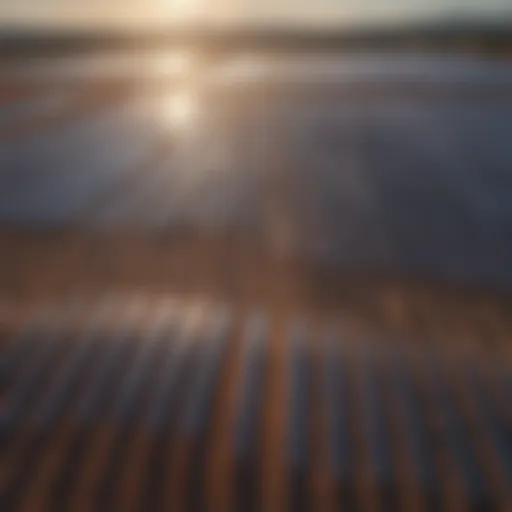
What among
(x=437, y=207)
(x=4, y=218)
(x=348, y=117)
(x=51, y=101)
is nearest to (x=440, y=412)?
(x=437, y=207)

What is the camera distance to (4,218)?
464 centimetres

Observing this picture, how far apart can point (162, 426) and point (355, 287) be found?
59.4 inches

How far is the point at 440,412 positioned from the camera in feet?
7.88

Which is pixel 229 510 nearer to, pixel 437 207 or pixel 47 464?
pixel 47 464

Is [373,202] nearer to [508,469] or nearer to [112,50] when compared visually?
[508,469]

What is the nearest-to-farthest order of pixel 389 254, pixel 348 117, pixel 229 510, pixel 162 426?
1. pixel 229 510
2. pixel 162 426
3. pixel 389 254
4. pixel 348 117

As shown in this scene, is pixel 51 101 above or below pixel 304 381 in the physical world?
above

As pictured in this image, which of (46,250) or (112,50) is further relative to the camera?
(112,50)

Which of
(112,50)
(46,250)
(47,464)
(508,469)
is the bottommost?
(508,469)

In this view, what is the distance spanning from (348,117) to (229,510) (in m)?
6.87

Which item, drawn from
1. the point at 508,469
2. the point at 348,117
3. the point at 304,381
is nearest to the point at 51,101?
the point at 348,117

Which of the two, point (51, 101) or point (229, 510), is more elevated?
point (51, 101)

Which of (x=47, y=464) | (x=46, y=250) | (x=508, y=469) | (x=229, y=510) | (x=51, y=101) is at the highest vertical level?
(x=51, y=101)

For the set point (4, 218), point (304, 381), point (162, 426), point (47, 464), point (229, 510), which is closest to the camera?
point (229, 510)
